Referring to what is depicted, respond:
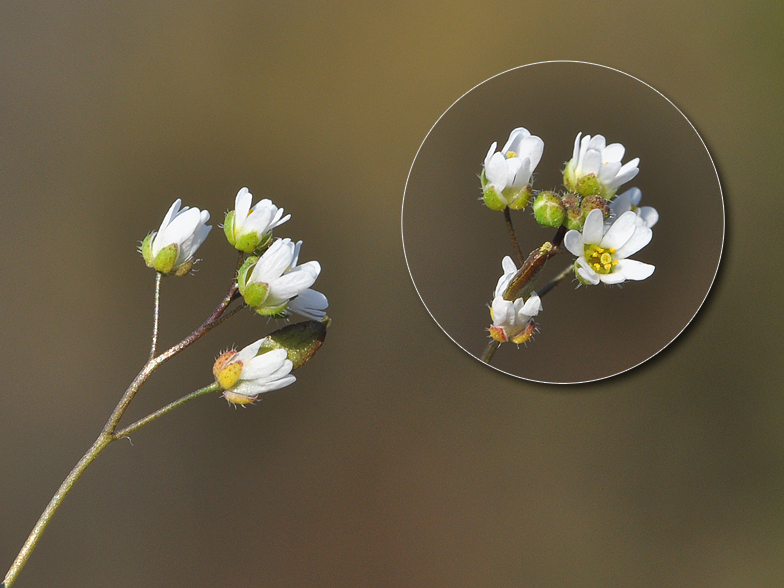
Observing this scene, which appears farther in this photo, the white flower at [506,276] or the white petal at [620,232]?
the white flower at [506,276]

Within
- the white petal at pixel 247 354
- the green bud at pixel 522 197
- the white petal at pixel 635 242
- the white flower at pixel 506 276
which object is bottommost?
the white petal at pixel 247 354

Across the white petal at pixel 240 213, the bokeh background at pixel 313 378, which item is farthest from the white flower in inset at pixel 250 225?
the bokeh background at pixel 313 378

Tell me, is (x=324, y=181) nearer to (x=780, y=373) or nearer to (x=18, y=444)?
(x=18, y=444)

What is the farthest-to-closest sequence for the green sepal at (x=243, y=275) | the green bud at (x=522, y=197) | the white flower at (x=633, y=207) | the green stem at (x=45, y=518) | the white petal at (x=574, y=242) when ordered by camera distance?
the white flower at (x=633, y=207) → the green bud at (x=522, y=197) → the white petal at (x=574, y=242) → the green sepal at (x=243, y=275) → the green stem at (x=45, y=518)

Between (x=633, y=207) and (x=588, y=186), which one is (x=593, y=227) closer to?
(x=588, y=186)

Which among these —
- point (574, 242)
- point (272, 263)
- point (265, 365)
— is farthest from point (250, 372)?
point (574, 242)

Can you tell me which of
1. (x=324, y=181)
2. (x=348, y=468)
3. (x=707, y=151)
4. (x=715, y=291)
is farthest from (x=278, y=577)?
(x=707, y=151)

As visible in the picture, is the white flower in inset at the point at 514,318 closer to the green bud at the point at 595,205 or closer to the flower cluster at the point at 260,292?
the green bud at the point at 595,205
